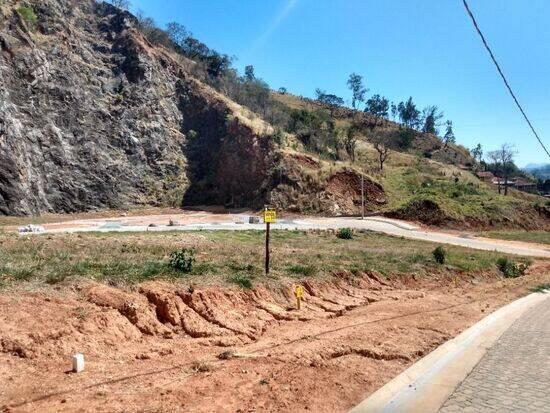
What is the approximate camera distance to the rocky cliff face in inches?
1542

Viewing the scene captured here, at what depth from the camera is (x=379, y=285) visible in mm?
13992

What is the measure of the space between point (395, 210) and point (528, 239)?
37.4 feet

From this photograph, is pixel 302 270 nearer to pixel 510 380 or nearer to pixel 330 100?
pixel 510 380

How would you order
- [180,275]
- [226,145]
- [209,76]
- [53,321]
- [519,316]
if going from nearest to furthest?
[53,321] → [180,275] → [519,316] → [226,145] → [209,76]

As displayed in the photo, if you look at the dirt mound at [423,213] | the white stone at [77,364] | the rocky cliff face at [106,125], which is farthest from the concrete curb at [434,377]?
the rocky cliff face at [106,125]

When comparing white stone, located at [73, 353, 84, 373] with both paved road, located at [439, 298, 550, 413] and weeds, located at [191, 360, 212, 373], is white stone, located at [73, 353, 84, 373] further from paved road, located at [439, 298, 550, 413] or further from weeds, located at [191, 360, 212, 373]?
paved road, located at [439, 298, 550, 413]

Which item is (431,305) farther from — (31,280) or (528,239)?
(528,239)

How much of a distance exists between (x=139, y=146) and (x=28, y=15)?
15663mm

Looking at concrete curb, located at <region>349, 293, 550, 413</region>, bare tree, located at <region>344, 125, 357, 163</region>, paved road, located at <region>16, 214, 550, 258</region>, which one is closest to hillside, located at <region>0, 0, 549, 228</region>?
bare tree, located at <region>344, 125, 357, 163</region>

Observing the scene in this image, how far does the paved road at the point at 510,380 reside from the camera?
5.16 m

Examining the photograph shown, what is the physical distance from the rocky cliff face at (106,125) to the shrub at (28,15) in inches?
22.2

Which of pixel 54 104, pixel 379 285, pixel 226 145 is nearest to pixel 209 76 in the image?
pixel 226 145

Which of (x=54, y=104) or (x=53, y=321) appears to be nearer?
(x=53, y=321)

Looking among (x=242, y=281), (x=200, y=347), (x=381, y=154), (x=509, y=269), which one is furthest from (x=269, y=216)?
(x=381, y=154)
